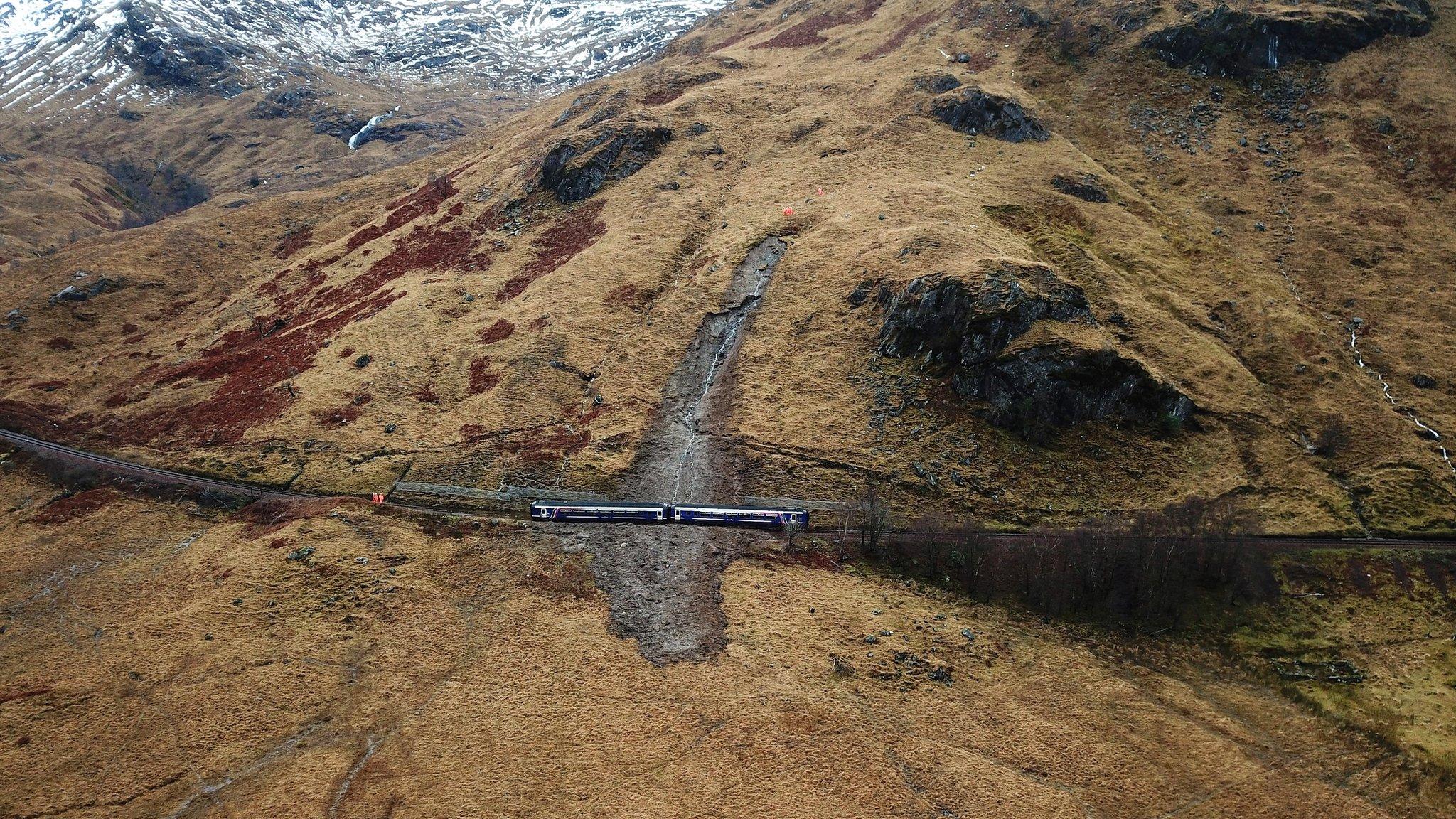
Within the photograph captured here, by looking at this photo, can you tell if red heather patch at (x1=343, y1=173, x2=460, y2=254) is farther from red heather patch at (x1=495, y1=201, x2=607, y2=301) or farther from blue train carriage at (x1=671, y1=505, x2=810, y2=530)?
blue train carriage at (x1=671, y1=505, x2=810, y2=530)

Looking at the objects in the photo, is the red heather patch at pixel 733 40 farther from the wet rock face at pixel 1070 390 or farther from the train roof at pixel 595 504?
the train roof at pixel 595 504

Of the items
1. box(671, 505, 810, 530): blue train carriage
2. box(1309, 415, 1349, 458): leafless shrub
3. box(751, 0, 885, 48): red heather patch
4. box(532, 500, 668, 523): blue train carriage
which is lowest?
box(1309, 415, 1349, 458): leafless shrub

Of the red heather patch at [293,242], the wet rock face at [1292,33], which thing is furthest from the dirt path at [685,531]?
the red heather patch at [293,242]

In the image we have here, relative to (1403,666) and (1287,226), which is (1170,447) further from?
(1287,226)

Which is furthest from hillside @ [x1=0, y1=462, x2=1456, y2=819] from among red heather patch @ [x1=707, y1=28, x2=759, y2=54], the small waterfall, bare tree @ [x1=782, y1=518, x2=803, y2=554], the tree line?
red heather patch @ [x1=707, y1=28, x2=759, y2=54]

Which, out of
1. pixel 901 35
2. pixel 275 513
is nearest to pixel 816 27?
pixel 901 35

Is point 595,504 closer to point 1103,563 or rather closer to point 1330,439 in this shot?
point 1103,563
